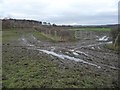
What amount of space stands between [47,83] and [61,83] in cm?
65

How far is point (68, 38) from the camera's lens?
57875 mm

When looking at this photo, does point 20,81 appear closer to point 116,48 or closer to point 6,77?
point 6,77

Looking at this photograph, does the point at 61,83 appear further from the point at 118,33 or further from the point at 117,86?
the point at 118,33

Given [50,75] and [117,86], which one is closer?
[117,86]

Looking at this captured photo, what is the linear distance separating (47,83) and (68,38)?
151ft

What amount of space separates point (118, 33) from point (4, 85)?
92.0 ft

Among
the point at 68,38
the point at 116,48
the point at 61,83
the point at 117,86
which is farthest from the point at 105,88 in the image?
the point at 68,38

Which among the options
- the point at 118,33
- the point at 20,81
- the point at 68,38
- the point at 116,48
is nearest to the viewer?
the point at 20,81

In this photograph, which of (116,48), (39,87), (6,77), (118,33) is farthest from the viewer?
(118,33)

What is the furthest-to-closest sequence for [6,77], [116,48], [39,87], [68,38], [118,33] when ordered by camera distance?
[68,38], [118,33], [116,48], [6,77], [39,87]

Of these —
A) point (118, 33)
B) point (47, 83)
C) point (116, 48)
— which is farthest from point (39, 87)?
point (118, 33)

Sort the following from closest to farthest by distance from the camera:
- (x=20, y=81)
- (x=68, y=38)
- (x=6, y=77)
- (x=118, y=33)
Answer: (x=20, y=81), (x=6, y=77), (x=118, y=33), (x=68, y=38)

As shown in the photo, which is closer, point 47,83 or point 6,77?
point 47,83

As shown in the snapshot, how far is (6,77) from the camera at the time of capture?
43.8 feet
